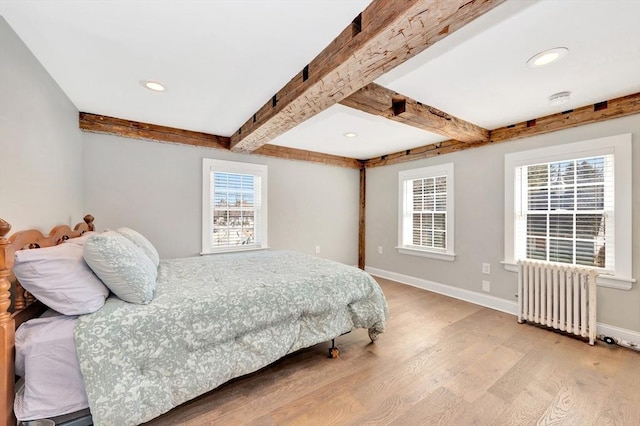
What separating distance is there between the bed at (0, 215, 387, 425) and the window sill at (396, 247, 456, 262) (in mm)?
2308

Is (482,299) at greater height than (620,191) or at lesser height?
lesser

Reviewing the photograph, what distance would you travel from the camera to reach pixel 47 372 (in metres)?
1.26

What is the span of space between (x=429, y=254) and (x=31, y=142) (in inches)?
180

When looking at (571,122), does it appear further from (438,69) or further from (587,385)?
(587,385)

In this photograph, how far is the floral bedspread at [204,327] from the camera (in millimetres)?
1324

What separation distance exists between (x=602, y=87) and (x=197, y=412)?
157 inches

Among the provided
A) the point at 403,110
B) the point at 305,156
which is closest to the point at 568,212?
the point at 403,110

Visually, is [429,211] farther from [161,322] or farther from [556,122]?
[161,322]

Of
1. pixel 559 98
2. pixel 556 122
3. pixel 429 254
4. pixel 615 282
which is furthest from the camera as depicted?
pixel 429 254

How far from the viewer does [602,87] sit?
2.24 m

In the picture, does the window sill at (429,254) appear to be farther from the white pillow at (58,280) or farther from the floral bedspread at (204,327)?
the white pillow at (58,280)

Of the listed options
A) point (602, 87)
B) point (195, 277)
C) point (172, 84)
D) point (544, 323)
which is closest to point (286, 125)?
point (172, 84)

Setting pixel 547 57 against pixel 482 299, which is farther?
pixel 482 299

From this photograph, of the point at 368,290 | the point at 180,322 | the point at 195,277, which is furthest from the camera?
the point at 368,290
